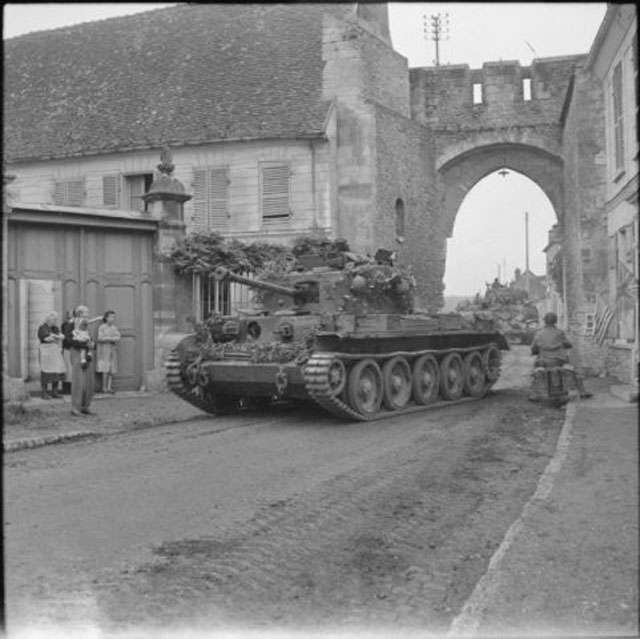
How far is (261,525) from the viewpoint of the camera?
5.09 meters

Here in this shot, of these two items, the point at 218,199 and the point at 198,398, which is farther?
the point at 218,199

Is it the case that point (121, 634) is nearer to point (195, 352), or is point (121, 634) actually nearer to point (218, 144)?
point (195, 352)

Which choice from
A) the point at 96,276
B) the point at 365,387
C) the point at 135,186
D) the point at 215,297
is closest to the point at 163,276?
the point at 96,276

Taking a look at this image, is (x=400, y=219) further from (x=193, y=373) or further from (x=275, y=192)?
(x=193, y=373)

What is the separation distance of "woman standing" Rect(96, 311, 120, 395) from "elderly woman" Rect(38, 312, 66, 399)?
0.97 meters

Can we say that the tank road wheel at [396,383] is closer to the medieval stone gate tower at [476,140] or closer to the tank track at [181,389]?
the tank track at [181,389]

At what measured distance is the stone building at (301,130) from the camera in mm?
19438

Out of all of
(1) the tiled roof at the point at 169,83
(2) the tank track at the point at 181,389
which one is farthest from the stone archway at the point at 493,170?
(2) the tank track at the point at 181,389

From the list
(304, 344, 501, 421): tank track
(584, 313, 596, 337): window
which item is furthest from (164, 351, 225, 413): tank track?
(584, 313, 596, 337): window

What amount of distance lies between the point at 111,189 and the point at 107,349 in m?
8.40

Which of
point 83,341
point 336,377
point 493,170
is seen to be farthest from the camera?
point 493,170

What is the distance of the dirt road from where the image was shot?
3613mm

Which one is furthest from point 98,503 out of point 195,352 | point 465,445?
point 195,352

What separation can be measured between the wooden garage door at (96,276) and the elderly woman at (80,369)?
6.80 feet
